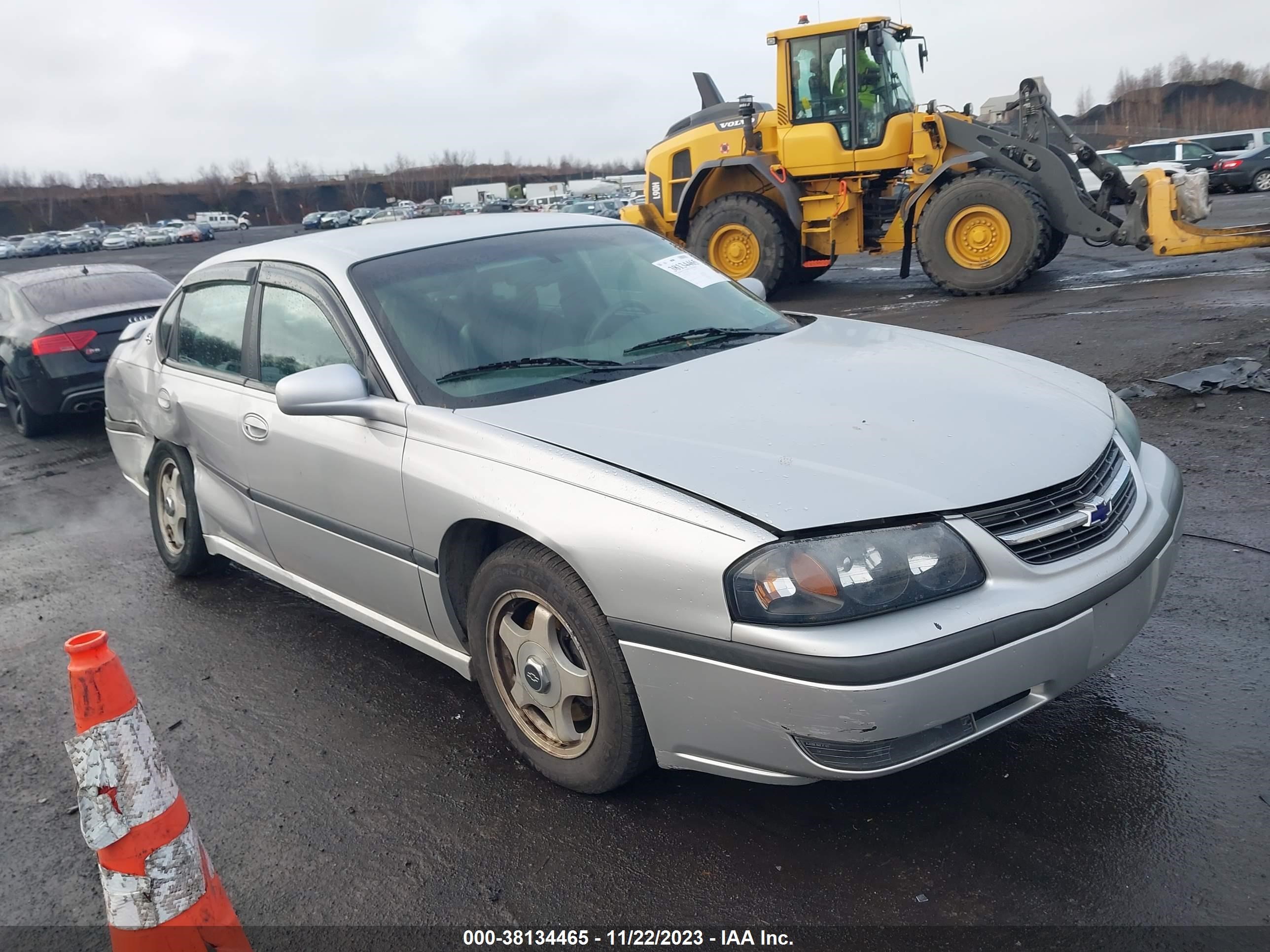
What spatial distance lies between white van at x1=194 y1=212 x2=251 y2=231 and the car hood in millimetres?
78950

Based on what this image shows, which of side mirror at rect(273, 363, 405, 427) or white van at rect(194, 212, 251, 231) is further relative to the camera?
white van at rect(194, 212, 251, 231)

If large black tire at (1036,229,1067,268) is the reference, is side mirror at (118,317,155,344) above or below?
above

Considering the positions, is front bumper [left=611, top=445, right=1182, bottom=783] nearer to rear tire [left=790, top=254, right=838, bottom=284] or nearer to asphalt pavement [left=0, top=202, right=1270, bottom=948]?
asphalt pavement [left=0, top=202, right=1270, bottom=948]

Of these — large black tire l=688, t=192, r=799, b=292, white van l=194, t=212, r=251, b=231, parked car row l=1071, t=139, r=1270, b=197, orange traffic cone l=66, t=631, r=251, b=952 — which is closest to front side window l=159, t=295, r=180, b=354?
orange traffic cone l=66, t=631, r=251, b=952

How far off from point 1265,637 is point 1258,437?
2377 millimetres

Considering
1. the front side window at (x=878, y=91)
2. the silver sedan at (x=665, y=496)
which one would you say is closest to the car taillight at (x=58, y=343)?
the silver sedan at (x=665, y=496)

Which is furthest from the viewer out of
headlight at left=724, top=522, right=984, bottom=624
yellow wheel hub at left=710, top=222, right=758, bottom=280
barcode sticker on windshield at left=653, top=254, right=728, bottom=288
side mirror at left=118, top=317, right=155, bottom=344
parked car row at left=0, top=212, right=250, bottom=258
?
parked car row at left=0, top=212, right=250, bottom=258

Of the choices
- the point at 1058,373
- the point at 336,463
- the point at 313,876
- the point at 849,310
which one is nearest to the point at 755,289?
the point at 1058,373

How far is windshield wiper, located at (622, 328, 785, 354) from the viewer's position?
11.2ft

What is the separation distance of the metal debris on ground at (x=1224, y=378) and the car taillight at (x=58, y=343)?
26.6 ft

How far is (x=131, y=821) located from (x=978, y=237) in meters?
10.5

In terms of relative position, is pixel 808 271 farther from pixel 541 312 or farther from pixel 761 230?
pixel 541 312

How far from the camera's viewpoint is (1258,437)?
16.9 ft

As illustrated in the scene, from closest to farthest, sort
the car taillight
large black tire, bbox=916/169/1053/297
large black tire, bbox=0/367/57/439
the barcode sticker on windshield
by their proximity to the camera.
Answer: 1. the barcode sticker on windshield
2. the car taillight
3. large black tire, bbox=0/367/57/439
4. large black tire, bbox=916/169/1053/297
